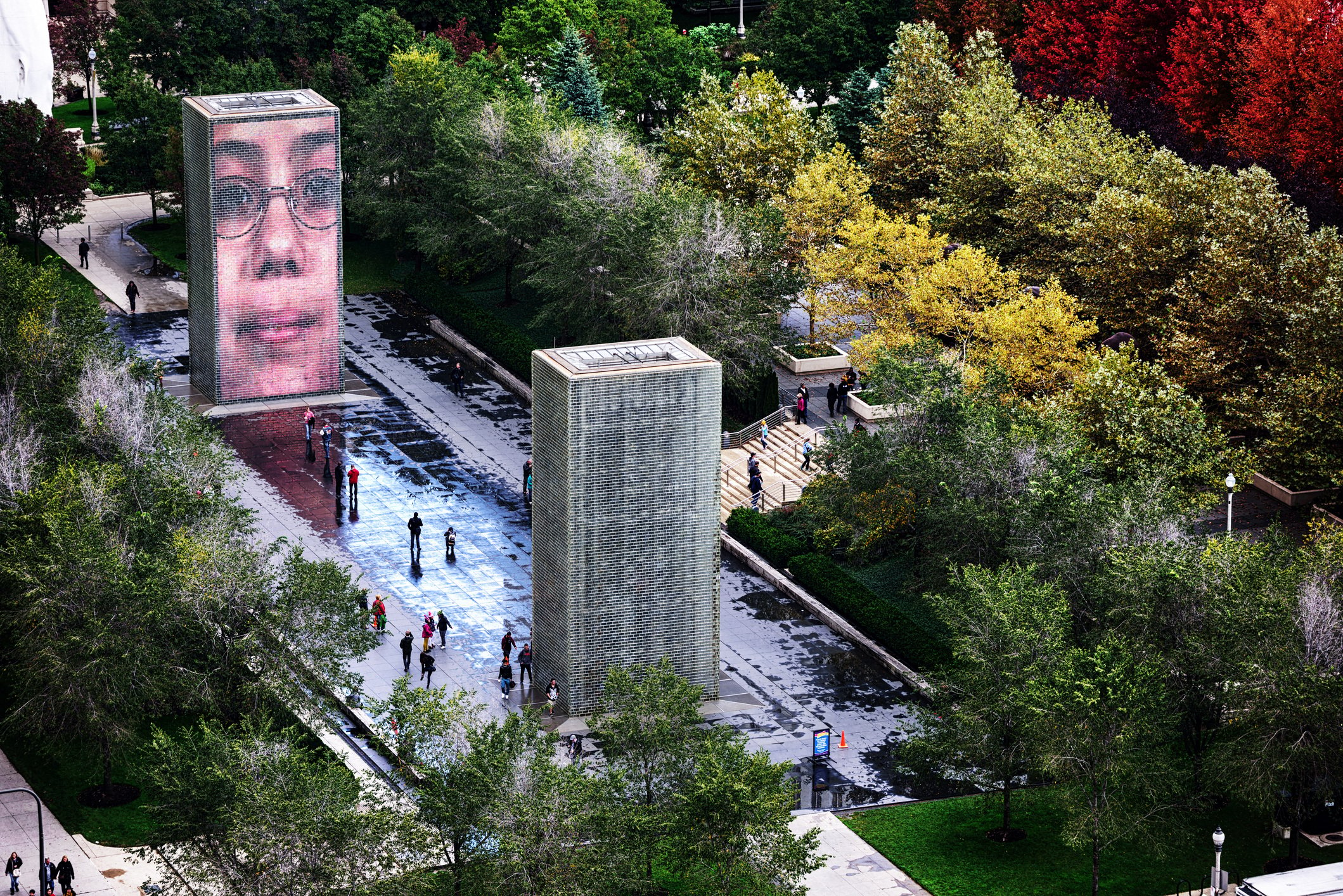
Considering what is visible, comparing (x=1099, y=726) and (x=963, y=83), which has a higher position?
(x=963, y=83)

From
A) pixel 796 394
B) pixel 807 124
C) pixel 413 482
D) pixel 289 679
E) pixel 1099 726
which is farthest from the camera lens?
pixel 807 124

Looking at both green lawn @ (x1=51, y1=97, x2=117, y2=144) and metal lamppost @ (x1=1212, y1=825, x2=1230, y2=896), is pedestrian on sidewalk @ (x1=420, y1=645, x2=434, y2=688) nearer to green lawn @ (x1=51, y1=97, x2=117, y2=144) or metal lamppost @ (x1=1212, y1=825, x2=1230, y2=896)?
metal lamppost @ (x1=1212, y1=825, x2=1230, y2=896)

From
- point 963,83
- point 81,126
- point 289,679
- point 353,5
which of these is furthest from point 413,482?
point 81,126

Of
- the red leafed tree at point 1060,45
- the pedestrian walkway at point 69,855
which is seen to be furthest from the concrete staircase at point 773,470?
the pedestrian walkway at point 69,855

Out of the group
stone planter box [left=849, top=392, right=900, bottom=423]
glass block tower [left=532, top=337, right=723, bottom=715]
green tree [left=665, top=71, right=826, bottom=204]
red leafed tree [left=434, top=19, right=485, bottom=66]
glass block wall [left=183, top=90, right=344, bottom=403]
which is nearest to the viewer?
glass block tower [left=532, top=337, right=723, bottom=715]

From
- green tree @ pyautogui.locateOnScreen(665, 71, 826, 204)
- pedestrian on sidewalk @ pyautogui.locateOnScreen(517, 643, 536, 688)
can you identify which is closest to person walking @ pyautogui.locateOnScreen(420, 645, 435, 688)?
pedestrian on sidewalk @ pyautogui.locateOnScreen(517, 643, 536, 688)

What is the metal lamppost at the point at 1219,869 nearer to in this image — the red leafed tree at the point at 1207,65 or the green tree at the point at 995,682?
the green tree at the point at 995,682

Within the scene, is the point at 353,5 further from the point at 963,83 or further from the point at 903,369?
the point at 903,369
